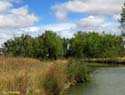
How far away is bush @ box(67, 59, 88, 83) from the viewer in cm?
3488

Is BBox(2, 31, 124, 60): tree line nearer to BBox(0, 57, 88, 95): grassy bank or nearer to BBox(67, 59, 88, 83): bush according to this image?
BBox(67, 59, 88, 83): bush

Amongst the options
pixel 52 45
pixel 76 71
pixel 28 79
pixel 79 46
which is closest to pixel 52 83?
pixel 28 79

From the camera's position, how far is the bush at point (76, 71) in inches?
1373

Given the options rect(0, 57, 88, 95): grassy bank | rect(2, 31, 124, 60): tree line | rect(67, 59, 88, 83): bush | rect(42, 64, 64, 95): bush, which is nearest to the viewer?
rect(0, 57, 88, 95): grassy bank

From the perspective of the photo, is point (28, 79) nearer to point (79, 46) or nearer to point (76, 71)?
point (76, 71)

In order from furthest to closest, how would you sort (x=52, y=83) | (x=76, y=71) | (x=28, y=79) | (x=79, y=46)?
1. (x=79, y=46)
2. (x=76, y=71)
3. (x=52, y=83)
4. (x=28, y=79)

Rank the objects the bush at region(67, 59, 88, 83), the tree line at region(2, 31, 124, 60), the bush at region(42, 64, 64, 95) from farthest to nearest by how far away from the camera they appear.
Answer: the tree line at region(2, 31, 124, 60), the bush at region(67, 59, 88, 83), the bush at region(42, 64, 64, 95)

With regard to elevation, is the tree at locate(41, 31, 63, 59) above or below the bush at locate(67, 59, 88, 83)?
above

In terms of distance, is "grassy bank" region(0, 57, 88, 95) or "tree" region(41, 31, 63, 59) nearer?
"grassy bank" region(0, 57, 88, 95)

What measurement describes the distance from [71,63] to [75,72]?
6.20 feet

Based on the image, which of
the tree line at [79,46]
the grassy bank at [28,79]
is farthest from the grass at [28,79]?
the tree line at [79,46]

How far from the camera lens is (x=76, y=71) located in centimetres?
3606

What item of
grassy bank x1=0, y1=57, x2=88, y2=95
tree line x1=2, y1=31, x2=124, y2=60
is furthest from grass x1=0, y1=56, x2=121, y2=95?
tree line x1=2, y1=31, x2=124, y2=60

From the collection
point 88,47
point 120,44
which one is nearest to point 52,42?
point 88,47
